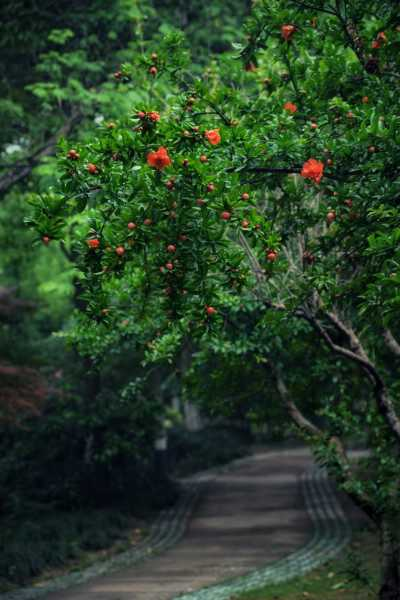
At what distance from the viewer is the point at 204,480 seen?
28.6 meters

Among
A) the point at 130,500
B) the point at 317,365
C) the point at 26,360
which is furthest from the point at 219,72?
the point at 130,500

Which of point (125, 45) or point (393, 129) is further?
point (125, 45)

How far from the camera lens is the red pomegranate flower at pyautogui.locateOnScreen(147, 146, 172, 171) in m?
5.64

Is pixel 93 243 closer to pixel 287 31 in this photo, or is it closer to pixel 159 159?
pixel 159 159

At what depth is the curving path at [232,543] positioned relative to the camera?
12.9 metres

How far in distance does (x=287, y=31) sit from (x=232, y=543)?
1239 cm

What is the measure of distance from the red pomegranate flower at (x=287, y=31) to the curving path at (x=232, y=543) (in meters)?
7.78

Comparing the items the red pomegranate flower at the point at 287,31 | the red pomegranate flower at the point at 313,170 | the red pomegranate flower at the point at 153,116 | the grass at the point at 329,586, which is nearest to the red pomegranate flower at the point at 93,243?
A: the red pomegranate flower at the point at 153,116

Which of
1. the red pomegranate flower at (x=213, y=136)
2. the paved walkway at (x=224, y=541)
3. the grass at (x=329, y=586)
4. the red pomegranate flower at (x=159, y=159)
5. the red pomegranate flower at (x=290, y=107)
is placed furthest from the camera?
the paved walkway at (x=224, y=541)

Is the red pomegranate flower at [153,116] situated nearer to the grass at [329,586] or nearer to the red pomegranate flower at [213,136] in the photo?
the red pomegranate flower at [213,136]

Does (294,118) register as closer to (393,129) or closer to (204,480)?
(393,129)

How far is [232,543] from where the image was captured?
1722cm

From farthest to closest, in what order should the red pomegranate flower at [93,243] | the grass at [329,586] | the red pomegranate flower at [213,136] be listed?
the grass at [329,586] → the red pomegranate flower at [213,136] → the red pomegranate flower at [93,243]

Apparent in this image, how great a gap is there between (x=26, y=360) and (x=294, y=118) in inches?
347
